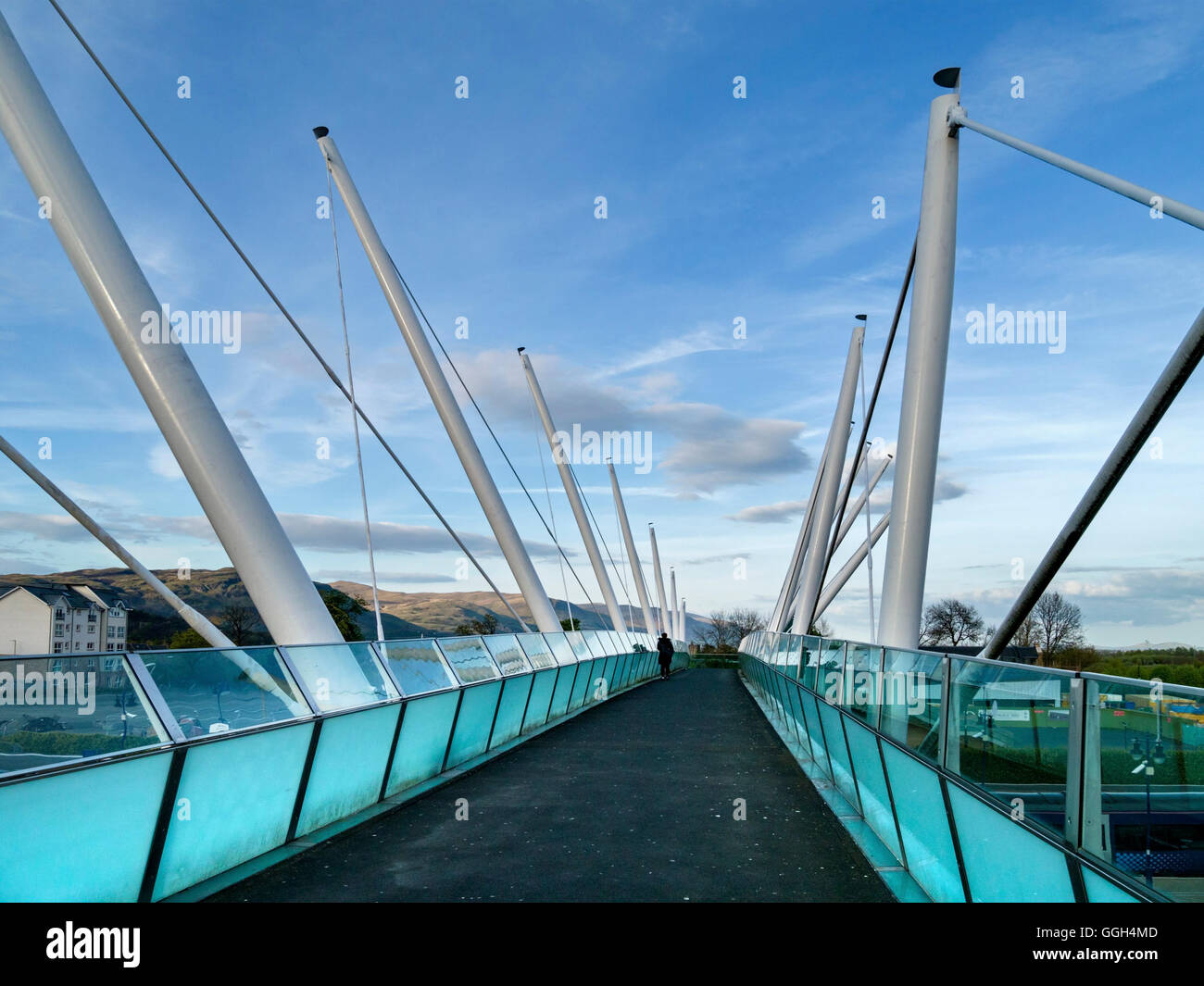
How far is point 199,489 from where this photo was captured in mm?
10352

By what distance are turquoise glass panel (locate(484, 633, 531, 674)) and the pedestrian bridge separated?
130cm

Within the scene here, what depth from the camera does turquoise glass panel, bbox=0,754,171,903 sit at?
4.46 metres

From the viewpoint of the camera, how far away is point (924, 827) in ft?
19.6

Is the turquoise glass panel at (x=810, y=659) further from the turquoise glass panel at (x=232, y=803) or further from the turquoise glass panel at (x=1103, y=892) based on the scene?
the turquoise glass panel at (x=1103, y=892)

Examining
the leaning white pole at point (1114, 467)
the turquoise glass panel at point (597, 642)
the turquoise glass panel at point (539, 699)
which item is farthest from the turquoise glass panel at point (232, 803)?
the turquoise glass panel at point (597, 642)

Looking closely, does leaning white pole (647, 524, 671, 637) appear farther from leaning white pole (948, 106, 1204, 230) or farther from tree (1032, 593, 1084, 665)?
leaning white pole (948, 106, 1204, 230)

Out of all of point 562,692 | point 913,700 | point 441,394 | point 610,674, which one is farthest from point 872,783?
point 610,674

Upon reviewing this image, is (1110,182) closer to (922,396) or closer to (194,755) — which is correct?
(922,396)

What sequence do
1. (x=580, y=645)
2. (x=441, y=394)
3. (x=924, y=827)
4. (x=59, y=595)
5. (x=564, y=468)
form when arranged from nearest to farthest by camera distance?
(x=924, y=827)
(x=580, y=645)
(x=441, y=394)
(x=564, y=468)
(x=59, y=595)

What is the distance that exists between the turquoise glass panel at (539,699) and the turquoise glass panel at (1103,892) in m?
11.7

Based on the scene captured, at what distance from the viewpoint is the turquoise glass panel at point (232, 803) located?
5809 millimetres

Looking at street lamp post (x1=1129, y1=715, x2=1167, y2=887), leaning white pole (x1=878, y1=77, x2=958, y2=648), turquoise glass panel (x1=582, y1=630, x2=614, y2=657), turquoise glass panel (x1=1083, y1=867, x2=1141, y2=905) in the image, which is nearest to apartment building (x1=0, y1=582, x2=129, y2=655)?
turquoise glass panel (x1=582, y1=630, x2=614, y2=657)

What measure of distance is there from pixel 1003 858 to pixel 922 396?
11130 millimetres
